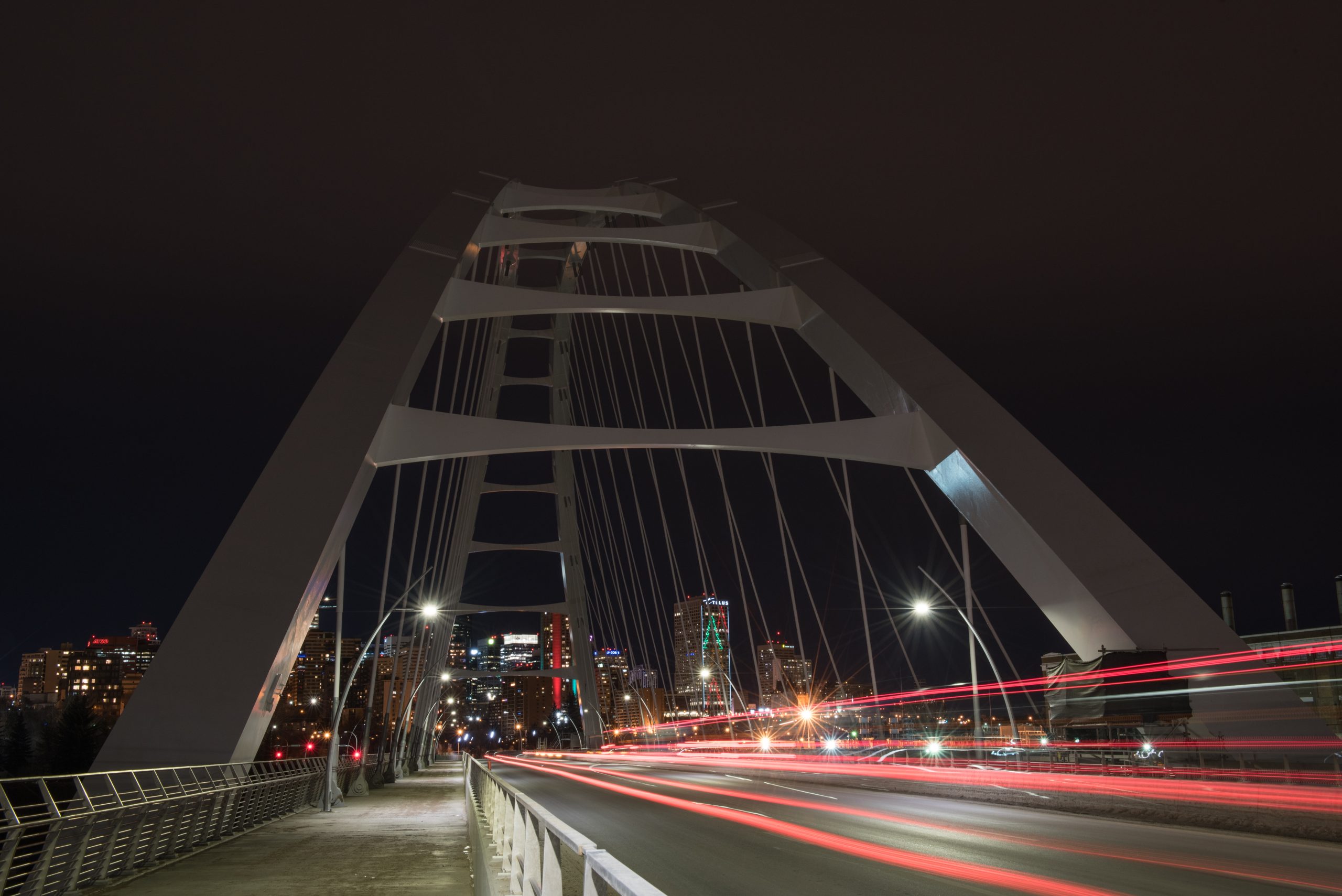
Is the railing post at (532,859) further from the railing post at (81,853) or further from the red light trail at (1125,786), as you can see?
the red light trail at (1125,786)

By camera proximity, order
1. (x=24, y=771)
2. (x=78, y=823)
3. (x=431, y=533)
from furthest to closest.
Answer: (x=24, y=771), (x=431, y=533), (x=78, y=823)

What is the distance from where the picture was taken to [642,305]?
1817 cm

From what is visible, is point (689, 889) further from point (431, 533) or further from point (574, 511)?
point (574, 511)

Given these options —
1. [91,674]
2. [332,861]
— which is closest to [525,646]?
[91,674]

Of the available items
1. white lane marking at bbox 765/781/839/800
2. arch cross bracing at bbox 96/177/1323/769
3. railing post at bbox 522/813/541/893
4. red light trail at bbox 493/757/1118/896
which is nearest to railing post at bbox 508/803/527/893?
railing post at bbox 522/813/541/893

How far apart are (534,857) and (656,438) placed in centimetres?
1178

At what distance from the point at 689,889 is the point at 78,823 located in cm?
452

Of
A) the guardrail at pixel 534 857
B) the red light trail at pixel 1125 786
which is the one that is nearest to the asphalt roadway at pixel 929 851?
the red light trail at pixel 1125 786

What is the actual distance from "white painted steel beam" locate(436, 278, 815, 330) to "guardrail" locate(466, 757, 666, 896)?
9.48m

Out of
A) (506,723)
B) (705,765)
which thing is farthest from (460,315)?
(506,723)

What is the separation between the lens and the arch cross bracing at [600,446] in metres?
11.7

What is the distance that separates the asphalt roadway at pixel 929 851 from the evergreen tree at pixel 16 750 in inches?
1284

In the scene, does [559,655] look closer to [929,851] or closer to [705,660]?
[705,660]

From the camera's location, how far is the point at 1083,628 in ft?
43.3
